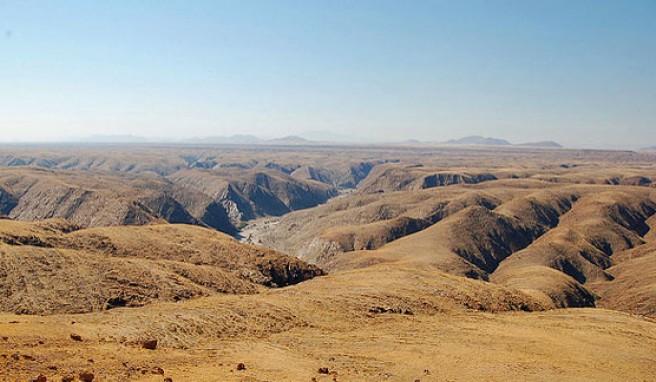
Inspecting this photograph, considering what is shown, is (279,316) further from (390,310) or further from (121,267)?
(121,267)

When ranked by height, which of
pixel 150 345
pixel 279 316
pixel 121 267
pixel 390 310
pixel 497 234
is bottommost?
pixel 497 234

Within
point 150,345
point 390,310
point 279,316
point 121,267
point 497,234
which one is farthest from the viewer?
point 497,234

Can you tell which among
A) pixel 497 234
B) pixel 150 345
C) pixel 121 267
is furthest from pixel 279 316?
pixel 497 234

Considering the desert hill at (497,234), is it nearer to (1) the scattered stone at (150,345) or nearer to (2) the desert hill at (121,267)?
(2) the desert hill at (121,267)

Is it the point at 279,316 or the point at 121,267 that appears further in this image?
the point at 121,267

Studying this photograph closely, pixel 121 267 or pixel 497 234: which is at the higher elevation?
pixel 121 267

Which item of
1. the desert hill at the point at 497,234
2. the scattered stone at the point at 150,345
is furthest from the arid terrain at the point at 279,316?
the desert hill at the point at 497,234

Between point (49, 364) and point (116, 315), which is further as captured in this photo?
point (116, 315)

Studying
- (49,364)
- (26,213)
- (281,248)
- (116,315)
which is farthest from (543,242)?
(26,213)

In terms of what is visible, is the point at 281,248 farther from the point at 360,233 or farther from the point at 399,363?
the point at 399,363

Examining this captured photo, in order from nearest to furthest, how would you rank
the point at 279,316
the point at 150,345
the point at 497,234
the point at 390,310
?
the point at 150,345
the point at 279,316
the point at 390,310
the point at 497,234

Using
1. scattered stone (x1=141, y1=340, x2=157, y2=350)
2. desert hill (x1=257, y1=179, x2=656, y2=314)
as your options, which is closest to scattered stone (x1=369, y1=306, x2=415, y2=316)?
scattered stone (x1=141, y1=340, x2=157, y2=350)
